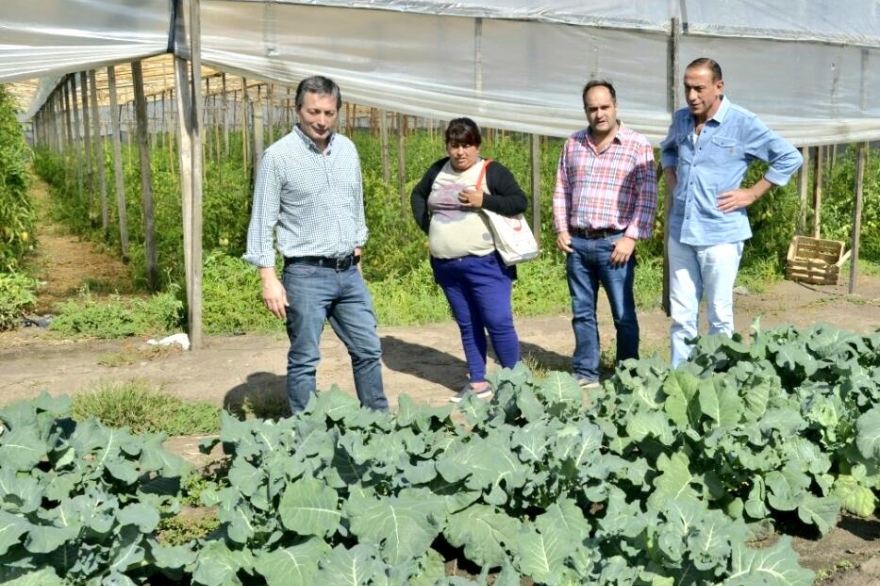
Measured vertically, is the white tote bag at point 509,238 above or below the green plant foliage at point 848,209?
above

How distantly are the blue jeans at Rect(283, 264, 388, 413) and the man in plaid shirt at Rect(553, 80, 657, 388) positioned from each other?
146cm

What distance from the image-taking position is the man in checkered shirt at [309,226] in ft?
13.6

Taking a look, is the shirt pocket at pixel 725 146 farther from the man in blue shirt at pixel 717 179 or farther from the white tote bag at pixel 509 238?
the white tote bag at pixel 509 238

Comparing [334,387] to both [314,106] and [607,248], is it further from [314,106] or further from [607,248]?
[607,248]

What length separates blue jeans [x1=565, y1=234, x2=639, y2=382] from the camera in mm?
5359

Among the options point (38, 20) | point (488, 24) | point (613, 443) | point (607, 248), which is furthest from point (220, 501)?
point (488, 24)

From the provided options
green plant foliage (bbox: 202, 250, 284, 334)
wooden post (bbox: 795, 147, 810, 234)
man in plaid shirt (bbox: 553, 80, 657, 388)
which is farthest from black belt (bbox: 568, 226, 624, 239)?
wooden post (bbox: 795, 147, 810, 234)

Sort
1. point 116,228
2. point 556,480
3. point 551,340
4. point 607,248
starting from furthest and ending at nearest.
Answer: point 116,228 → point 551,340 → point 607,248 → point 556,480

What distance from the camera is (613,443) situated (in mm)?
3639

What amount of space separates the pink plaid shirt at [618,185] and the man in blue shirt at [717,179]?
0.32m

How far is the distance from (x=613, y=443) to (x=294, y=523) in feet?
4.17

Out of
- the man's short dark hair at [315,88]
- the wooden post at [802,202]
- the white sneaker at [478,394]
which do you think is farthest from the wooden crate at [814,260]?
the man's short dark hair at [315,88]

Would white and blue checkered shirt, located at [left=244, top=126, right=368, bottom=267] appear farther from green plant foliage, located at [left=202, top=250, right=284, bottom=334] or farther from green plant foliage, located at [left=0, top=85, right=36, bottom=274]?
green plant foliage, located at [left=0, top=85, right=36, bottom=274]

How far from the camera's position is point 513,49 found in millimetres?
7488
